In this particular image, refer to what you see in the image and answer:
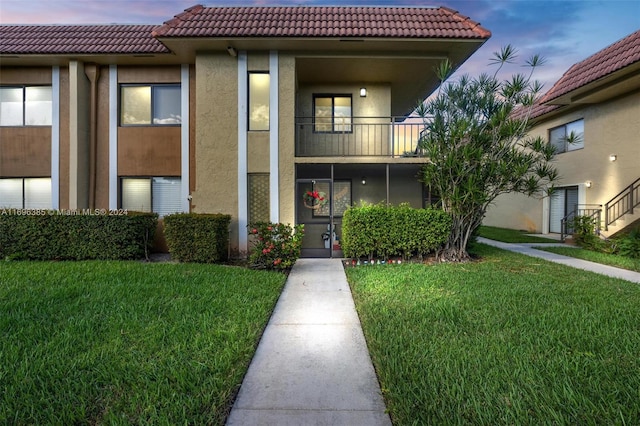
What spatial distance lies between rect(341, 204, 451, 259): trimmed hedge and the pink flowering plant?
1459 mm

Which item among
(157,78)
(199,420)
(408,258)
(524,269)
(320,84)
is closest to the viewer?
(199,420)

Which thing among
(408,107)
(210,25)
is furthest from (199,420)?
(408,107)

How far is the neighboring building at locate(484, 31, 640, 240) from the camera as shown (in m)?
9.60

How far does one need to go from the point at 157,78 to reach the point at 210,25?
7.90 ft

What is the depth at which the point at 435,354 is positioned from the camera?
2.93m

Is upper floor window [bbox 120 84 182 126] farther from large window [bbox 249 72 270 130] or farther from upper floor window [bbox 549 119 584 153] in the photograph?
upper floor window [bbox 549 119 584 153]

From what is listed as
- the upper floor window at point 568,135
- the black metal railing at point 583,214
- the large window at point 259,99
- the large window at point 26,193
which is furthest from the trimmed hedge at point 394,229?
the large window at point 26,193

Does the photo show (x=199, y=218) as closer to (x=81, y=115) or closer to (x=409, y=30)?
(x=81, y=115)

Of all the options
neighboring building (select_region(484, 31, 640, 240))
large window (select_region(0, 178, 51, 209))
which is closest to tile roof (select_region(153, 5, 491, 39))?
neighboring building (select_region(484, 31, 640, 240))

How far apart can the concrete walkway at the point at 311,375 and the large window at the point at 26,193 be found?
900cm

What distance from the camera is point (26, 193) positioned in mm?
9211

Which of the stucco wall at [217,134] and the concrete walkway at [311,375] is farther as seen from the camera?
the stucco wall at [217,134]

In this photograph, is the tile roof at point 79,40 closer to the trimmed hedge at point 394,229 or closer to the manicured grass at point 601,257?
the trimmed hedge at point 394,229

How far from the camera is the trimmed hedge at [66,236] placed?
7457mm
